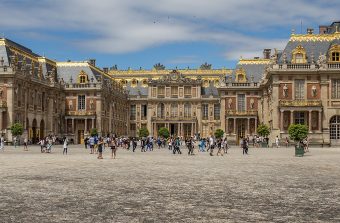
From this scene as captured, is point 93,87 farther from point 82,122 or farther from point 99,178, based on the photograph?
point 99,178

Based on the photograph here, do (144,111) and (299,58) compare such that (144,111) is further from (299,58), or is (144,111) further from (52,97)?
(299,58)

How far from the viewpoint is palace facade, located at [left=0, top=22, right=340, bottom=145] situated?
62.5m

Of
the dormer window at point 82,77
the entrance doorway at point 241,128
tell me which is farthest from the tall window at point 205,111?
the dormer window at point 82,77

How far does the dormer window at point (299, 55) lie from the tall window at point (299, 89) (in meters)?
2.64

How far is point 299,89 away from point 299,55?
4.24m

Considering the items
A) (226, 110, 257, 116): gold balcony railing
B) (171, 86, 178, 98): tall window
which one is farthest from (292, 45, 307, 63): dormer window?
(171, 86, 178, 98): tall window

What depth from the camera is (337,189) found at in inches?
632

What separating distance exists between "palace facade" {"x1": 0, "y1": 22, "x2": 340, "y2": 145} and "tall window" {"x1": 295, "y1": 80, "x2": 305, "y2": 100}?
0.12 m

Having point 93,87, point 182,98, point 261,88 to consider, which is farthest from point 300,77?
point 182,98

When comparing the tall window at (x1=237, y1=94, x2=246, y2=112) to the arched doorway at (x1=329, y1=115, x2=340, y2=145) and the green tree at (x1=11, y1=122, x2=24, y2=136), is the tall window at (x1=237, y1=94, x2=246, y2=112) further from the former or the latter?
the green tree at (x1=11, y1=122, x2=24, y2=136)

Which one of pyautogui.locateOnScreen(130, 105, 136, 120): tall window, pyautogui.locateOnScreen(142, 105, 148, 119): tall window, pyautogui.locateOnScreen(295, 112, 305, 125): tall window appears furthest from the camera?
Answer: pyautogui.locateOnScreen(130, 105, 136, 120): tall window

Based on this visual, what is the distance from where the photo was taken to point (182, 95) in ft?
341

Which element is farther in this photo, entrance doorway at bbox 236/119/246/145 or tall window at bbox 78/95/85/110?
entrance doorway at bbox 236/119/246/145

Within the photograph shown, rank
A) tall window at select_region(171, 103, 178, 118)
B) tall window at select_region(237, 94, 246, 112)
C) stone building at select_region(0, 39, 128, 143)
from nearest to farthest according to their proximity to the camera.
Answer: stone building at select_region(0, 39, 128, 143) < tall window at select_region(237, 94, 246, 112) < tall window at select_region(171, 103, 178, 118)
